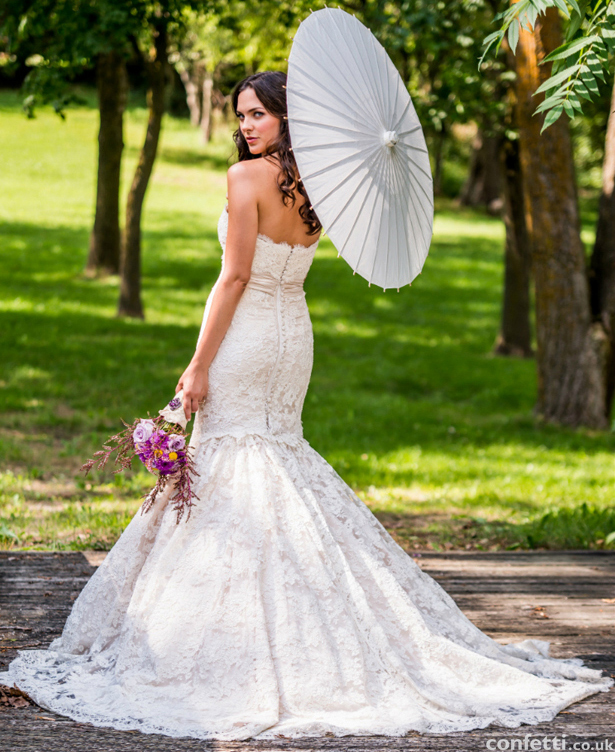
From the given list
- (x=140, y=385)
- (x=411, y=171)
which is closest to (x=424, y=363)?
(x=140, y=385)

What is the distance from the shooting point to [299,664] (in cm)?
314

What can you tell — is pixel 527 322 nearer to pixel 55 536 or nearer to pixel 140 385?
pixel 140 385

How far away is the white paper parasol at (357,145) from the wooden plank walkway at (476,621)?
1.68 m

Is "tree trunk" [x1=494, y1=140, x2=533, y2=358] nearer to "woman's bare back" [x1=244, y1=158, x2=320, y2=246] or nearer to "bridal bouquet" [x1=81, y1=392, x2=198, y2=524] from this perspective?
"woman's bare back" [x1=244, y1=158, x2=320, y2=246]

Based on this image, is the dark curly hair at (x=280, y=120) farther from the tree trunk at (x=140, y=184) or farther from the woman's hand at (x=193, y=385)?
the tree trunk at (x=140, y=184)

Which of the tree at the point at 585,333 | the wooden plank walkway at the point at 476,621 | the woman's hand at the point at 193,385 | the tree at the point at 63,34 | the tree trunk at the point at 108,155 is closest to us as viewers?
the wooden plank walkway at the point at 476,621

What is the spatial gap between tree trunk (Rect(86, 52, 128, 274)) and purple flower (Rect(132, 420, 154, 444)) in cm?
1126

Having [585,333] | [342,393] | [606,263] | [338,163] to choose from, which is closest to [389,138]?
[338,163]

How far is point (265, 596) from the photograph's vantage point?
325 centimetres

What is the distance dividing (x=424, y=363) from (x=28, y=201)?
1411 centimetres

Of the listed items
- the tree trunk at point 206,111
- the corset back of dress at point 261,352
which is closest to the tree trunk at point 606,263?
the corset back of dress at point 261,352

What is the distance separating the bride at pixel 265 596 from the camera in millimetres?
3115

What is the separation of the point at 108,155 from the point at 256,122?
11235 mm

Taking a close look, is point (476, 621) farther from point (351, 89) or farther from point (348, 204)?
point (351, 89)
